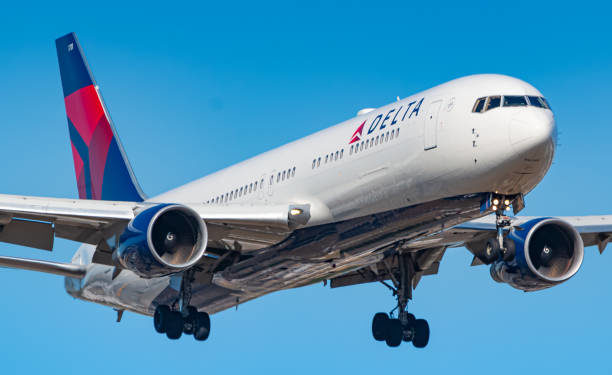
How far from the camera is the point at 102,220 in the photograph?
24.0 metres

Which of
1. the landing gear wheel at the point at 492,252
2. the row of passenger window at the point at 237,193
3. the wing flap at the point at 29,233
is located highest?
the row of passenger window at the point at 237,193

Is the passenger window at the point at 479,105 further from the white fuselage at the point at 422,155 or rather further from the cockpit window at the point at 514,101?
the cockpit window at the point at 514,101

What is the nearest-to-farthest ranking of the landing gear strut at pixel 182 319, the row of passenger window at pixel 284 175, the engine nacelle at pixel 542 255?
the row of passenger window at pixel 284 175, the engine nacelle at pixel 542 255, the landing gear strut at pixel 182 319

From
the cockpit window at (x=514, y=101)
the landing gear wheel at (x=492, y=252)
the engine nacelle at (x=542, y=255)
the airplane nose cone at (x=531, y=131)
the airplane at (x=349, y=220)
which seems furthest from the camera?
the engine nacelle at (x=542, y=255)

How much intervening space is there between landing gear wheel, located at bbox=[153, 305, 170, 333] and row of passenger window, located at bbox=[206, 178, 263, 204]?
3.34 m

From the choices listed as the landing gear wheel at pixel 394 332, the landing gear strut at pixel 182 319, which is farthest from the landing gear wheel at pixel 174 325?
the landing gear wheel at pixel 394 332

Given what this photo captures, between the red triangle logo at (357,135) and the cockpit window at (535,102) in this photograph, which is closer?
the cockpit window at (535,102)

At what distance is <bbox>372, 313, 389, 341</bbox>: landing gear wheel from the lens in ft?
96.7

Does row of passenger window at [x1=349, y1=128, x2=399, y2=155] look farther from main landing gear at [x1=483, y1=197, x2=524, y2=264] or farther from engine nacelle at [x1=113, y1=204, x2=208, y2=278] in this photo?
engine nacelle at [x1=113, y1=204, x2=208, y2=278]

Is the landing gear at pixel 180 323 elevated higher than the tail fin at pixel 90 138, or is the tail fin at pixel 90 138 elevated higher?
the tail fin at pixel 90 138

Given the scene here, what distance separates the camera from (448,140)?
68.7 ft

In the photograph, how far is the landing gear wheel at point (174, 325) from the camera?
27484mm

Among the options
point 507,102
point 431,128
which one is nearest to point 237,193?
point 431,128

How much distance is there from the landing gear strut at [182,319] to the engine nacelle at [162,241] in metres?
3.93
